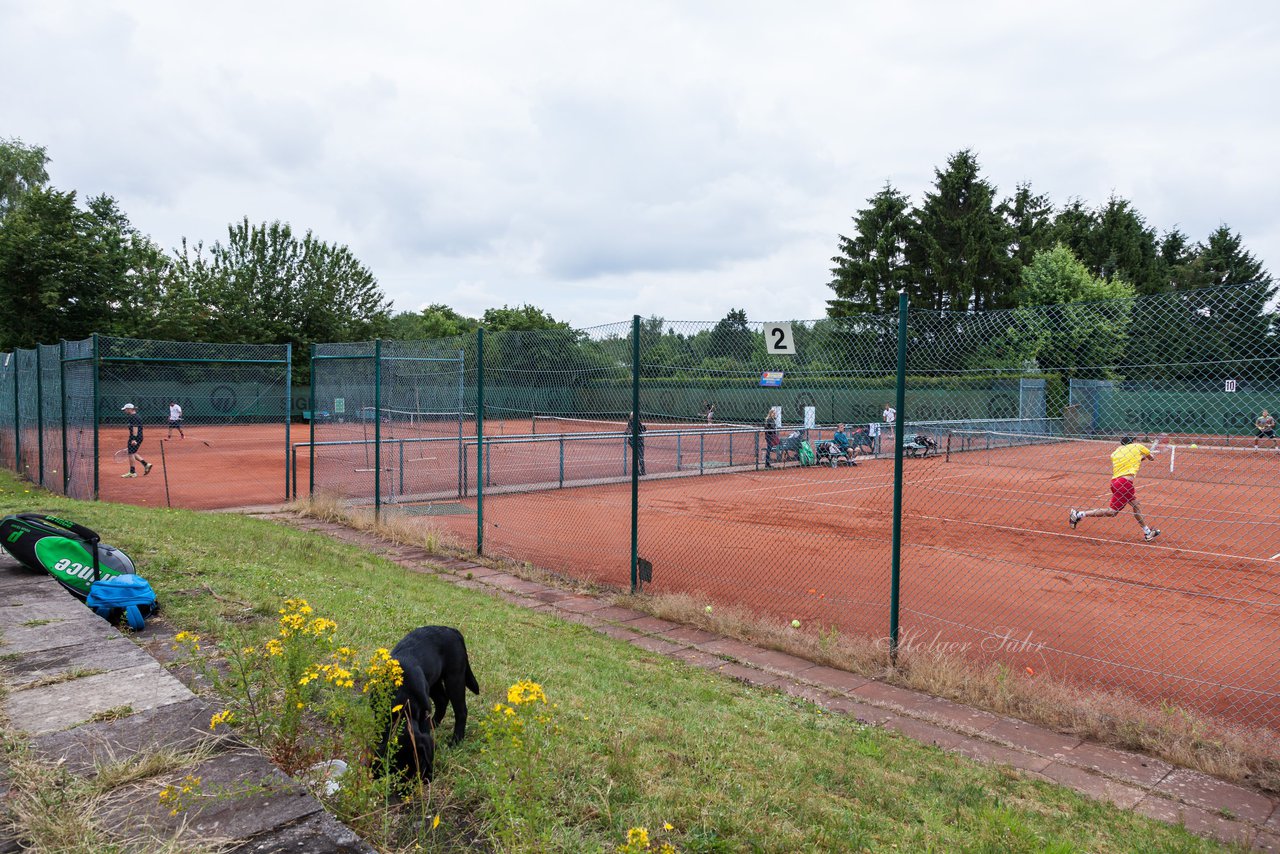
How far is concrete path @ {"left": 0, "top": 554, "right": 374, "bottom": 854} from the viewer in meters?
2.23

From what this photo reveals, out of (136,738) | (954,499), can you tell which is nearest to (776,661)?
(136,738)

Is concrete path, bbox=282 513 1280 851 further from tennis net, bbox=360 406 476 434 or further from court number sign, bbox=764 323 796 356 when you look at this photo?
tennis net, bbox=360 406 476 434

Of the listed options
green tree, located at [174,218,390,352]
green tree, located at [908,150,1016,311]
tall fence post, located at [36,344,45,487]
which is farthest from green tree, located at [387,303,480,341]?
tall fence post, located at [36,344,45,487]

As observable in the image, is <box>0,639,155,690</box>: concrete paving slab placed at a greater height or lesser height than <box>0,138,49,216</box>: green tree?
lesser

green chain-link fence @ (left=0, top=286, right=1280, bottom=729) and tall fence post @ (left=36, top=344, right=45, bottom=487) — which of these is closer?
green chain-link fence @ (left=0, top=286, right=1280, bottom=729)

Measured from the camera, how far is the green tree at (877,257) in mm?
44688

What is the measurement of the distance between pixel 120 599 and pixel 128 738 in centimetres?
214

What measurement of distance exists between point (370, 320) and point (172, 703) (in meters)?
45.3

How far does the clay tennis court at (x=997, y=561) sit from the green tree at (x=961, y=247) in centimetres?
2871

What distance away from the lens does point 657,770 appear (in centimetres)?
321

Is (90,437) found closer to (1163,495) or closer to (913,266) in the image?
(1163,495)

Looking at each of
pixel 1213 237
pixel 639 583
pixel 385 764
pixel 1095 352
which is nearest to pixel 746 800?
pixel 385 764

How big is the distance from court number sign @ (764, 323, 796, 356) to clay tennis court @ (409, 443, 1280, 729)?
2338 mm

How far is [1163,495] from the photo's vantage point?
1544 centimetres
